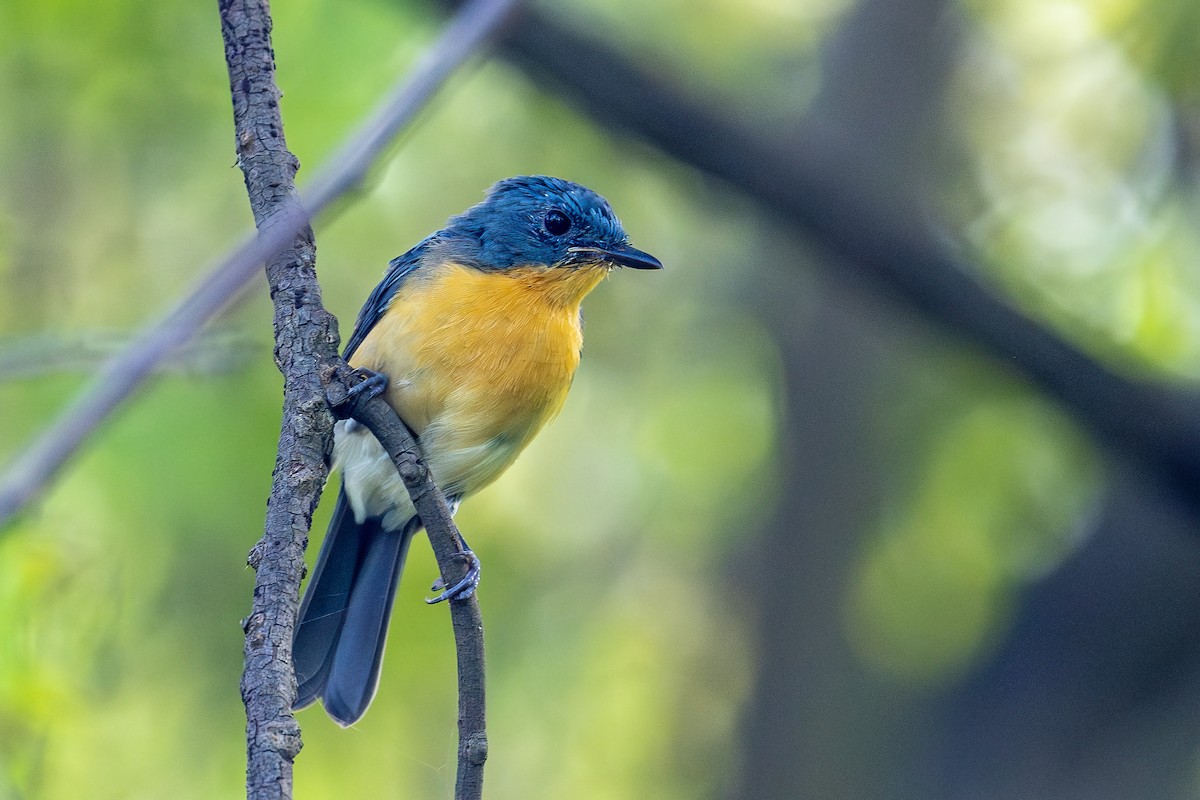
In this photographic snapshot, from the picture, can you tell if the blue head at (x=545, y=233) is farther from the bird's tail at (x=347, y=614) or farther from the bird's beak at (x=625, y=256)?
the bird's tail at (x=347, y=614)

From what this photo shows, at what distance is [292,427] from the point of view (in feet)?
8.02

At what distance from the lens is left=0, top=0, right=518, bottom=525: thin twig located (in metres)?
1.44

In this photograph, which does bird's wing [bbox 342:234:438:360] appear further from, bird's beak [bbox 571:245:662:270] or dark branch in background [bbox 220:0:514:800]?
dark branch in background [bbox 220:0:514:800]

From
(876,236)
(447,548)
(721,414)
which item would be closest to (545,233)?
(876,236)

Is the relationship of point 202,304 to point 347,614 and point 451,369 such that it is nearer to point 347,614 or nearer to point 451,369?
point 451,369

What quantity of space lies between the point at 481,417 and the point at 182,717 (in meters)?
2.80

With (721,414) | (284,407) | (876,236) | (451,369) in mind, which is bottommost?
(284,407)

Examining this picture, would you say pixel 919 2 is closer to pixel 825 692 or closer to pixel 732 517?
pixel 732 517

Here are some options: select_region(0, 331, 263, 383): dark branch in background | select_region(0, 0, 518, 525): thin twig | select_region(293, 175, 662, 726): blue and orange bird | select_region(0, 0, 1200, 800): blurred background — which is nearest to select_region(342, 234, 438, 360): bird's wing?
select_region(293, 175, 662, 726): blue and orange bird

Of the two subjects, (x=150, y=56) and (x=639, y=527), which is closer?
(x=150, y=56)

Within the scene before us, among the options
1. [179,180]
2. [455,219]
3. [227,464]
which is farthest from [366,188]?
[179,180]

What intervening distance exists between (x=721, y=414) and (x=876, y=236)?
2.96 meters

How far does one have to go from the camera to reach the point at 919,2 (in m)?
7.47

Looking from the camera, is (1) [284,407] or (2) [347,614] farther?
(2) [347,614]
